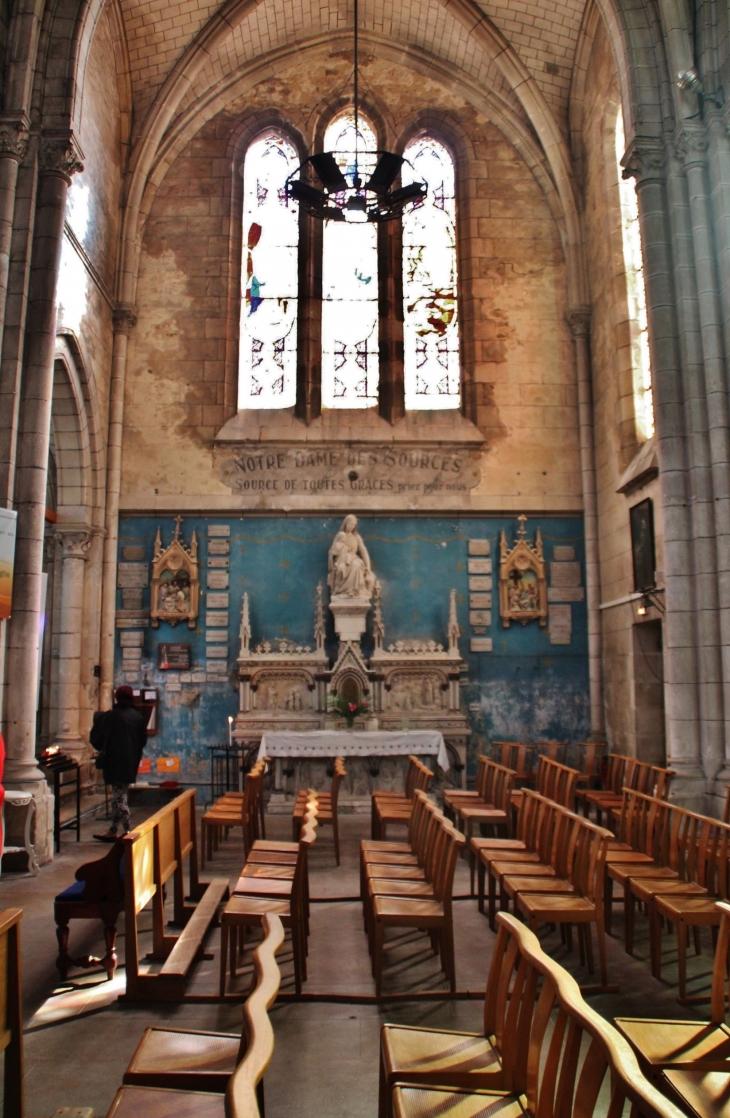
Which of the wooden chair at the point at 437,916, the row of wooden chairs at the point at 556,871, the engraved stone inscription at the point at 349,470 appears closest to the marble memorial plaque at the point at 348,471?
the engraved stone inscription at the point at 349,470

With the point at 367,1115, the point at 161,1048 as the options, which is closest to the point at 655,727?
the point at 367,1115

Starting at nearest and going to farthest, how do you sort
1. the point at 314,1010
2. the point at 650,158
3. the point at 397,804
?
the point at 314,1010, the point at 397,804, the point at 650,158

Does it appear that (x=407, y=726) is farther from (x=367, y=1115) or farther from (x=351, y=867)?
(x=367, y=1115)

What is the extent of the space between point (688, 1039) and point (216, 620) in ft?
33.7

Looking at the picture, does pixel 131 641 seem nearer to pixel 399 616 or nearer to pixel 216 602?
pixel 216 602

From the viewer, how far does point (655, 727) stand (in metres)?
11.3

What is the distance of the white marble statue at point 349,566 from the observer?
487 inches

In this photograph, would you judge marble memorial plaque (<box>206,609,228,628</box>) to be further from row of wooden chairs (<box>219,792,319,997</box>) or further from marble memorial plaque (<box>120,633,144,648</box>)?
row of wooden chairs (<box>219,792,319,997</box>)

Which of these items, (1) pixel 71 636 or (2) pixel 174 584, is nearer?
(1) pixel 71 636

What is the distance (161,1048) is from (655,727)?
947cm

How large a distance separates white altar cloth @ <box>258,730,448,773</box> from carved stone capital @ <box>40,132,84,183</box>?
685 cm

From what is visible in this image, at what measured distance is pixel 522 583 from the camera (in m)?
13.1

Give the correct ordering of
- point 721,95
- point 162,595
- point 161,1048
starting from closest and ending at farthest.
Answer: point 161,1048
point 721,95
point 162,595

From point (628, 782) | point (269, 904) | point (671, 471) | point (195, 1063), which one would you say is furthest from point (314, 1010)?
point (671, 471)
